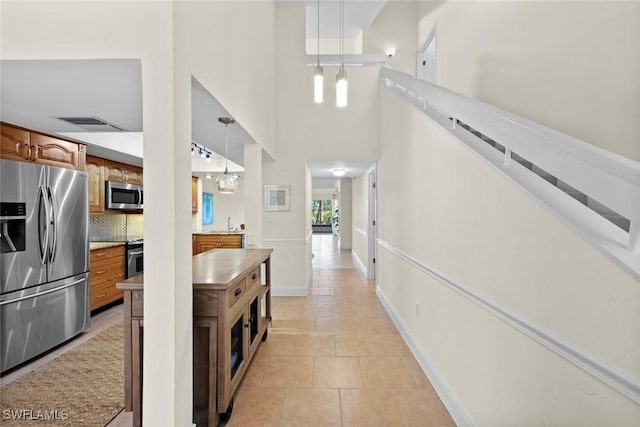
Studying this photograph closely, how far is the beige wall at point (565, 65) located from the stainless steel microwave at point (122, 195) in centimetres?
447

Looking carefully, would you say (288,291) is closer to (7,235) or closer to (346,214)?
(7,235)

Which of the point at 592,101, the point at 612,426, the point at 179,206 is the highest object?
the point at 592,101

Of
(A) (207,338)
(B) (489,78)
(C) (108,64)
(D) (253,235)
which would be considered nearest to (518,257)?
(B) (489,78)

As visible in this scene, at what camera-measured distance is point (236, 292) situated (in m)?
2.24

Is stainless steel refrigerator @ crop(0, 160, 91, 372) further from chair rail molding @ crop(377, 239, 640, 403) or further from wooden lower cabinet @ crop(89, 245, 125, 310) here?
chair rail molding @ crop(377, 239, 640, 403)

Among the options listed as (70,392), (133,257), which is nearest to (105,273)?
(133,257)

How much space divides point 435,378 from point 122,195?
16.1 feet

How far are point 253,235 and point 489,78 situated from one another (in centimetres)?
301

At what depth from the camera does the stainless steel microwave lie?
4.62 meters

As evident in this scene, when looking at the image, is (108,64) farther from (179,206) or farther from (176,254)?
(176,254)

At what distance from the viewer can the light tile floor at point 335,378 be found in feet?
7.05

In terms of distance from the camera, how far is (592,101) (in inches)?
41.9

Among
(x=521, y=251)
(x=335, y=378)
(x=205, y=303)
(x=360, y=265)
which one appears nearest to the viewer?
(x=521, y=251)

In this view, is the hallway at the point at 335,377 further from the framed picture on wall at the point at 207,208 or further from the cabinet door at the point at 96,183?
the framed picture on wall at the point at 207,208
